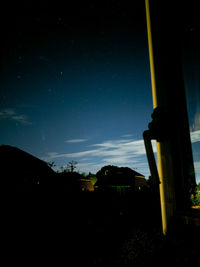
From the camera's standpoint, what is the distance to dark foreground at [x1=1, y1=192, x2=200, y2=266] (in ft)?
5.68

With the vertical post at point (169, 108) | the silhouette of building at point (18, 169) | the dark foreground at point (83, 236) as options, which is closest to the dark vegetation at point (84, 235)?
the dark foreground at point (83, 236)

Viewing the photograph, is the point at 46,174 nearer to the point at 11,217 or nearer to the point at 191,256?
the point at 11,217

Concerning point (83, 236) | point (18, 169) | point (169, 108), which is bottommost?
point (83, 236)

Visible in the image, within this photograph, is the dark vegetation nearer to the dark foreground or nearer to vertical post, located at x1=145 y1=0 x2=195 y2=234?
the dark foreground

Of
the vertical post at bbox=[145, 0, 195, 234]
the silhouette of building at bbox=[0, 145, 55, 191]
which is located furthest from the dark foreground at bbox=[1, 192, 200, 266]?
the silhouette of building at bbox=[0, 145, 55, 191]

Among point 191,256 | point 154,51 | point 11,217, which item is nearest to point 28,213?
point 11,217

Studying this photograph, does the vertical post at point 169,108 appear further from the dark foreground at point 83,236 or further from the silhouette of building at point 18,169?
the silhouette of building at point 18,169

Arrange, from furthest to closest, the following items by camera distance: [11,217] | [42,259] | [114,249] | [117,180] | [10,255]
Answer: [117,180] < [11,217] < [10,255] < [42,259] < [114,249]

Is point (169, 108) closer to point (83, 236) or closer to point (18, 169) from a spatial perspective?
point (83, 236)

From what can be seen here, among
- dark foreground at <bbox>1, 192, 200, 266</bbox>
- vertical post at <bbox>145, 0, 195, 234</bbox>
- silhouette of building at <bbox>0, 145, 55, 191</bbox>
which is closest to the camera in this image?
vertical post at <bbox>145, 0, 195, 234</bbox>

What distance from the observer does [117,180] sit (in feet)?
99.1

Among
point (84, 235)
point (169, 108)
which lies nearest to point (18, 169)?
point (84, 235)

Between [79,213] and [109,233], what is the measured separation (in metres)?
2.36

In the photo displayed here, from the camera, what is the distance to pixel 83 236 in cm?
407
